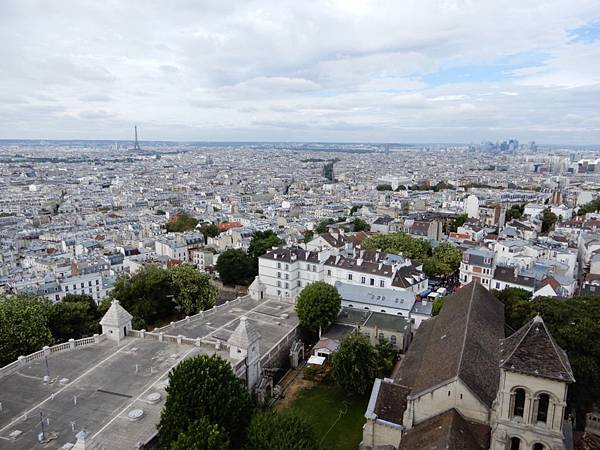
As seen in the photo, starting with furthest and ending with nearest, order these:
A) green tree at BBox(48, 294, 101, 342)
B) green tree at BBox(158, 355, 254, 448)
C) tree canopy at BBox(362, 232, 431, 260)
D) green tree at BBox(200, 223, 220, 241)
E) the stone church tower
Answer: green tree at BBox(200, 223, 220, 241), tree canopy at BBox(362, 232, 431, 260), green tree at BBox(48, 294, 101, 342), green tree at BBox(158, 355, 254, 448), the stone church tower

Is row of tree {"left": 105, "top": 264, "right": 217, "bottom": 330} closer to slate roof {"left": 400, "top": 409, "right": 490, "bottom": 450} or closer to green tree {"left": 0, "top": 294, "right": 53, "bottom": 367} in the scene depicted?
green tree {"left": 0, "top": 294, "right": 53, "bottom": 367}

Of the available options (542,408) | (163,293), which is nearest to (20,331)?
(163,293)

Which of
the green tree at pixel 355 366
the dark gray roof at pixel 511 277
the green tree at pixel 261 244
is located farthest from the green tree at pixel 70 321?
the dark gray roof at pixel 511 277

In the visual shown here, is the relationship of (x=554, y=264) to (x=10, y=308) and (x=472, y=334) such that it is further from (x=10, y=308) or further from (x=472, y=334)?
(x=10, y=308)

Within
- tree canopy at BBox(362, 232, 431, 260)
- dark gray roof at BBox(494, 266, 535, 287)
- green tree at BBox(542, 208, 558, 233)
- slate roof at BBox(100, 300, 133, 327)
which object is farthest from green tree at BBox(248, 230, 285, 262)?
green tree at BBox(542, 208, 558, 233)

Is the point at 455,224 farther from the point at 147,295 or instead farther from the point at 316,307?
the point at 147,295
